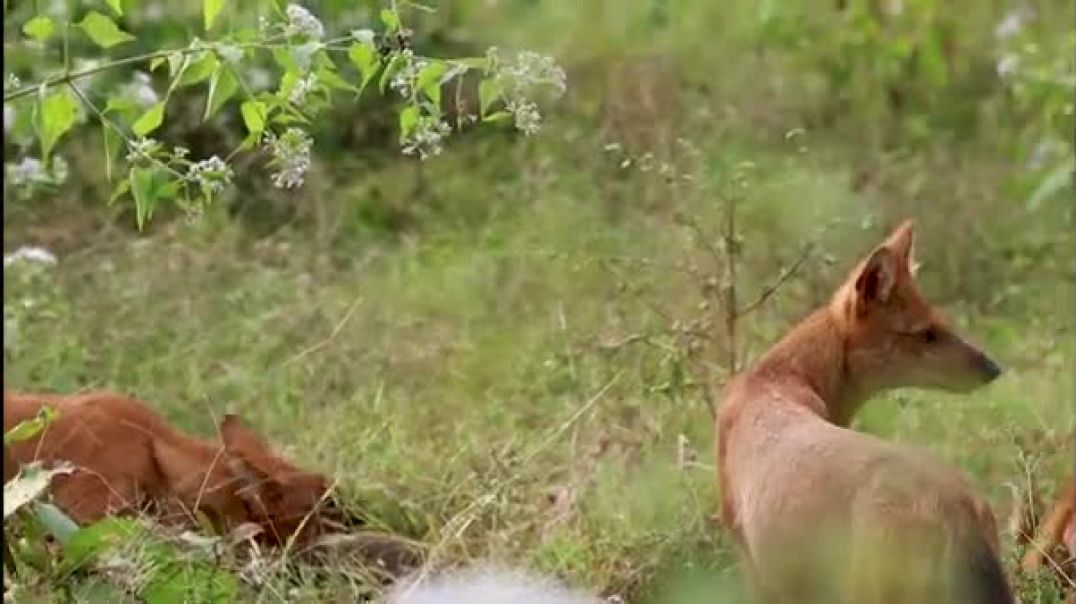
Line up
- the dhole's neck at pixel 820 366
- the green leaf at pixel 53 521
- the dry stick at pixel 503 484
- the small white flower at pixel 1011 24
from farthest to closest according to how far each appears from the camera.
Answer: the small white flower at pixel 1011 24 < the dhole's neck at pixel 820 366 < the dry stick at pixel 503 484 < the green leaf at pixel 53 521

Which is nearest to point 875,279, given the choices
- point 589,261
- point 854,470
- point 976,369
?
point 976,369

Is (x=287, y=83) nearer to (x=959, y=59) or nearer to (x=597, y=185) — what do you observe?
(x=597, y=185)

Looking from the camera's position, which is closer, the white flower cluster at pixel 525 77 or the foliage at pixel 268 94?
the foliage at pixel 268 94

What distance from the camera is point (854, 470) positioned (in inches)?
159

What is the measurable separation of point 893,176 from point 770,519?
3549 mm

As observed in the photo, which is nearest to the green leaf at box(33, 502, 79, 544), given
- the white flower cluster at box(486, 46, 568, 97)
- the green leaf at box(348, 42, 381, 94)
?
the green leaf at box(348, 42, 381, 94)

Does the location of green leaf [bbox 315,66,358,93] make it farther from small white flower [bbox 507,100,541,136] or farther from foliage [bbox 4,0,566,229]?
small white flower [bbox 507,100,541,136]

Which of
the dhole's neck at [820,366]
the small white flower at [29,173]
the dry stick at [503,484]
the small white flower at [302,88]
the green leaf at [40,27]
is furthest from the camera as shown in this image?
the small white flower at [29,173]

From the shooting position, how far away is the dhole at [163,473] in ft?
16.4

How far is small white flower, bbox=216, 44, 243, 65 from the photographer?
12.8ft

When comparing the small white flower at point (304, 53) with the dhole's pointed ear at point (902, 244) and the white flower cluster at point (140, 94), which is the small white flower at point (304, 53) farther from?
the white flower cluster at point (140, 94)

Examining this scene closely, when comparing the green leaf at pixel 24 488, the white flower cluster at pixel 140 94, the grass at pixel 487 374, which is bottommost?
the grass at pixel 487 374

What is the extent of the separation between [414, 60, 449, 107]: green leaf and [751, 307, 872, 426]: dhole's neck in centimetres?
113

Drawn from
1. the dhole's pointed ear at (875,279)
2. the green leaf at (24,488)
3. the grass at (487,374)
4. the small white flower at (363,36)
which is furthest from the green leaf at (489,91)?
→ the dhole's pointed ear at (875,279)
